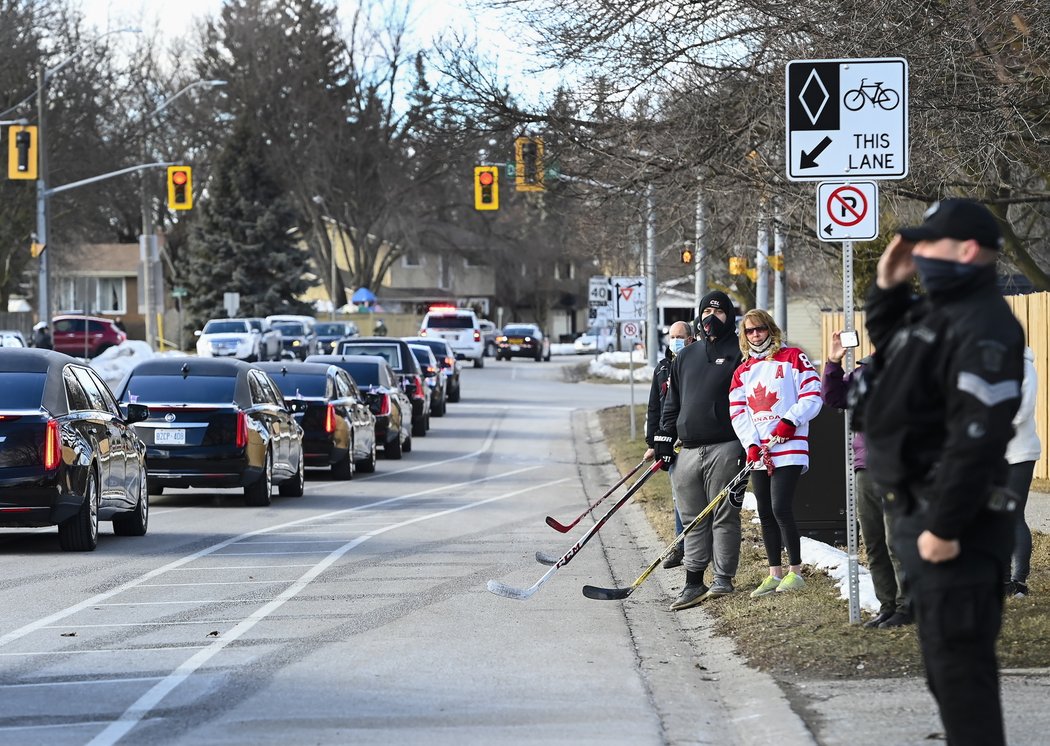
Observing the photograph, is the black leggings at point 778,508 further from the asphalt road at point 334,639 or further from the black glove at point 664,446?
the black glove at point 664,446

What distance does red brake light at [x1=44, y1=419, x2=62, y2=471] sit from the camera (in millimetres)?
13789

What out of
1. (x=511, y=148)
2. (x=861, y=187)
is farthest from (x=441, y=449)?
(x=861, y=187)

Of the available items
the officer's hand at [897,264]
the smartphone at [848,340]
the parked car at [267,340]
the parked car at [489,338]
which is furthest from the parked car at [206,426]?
the parked car at [489,338]

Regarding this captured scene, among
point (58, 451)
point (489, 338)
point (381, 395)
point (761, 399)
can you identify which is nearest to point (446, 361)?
point (381, 395)

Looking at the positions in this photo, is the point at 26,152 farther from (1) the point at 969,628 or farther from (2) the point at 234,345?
(1) the point at 969,628

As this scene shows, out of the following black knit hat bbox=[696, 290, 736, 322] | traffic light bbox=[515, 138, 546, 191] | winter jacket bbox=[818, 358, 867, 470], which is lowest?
winter jacket bbox=[818, 358, 867, 470]

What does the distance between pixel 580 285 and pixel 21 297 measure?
3759cm

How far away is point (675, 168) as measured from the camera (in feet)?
60.8

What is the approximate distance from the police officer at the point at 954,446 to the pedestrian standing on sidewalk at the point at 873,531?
425cm

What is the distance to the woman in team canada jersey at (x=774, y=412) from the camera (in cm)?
1076

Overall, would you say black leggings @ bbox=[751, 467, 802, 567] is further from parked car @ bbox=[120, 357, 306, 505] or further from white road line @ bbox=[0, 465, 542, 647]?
parked car @ bbox=[120, 357, 306, 505]

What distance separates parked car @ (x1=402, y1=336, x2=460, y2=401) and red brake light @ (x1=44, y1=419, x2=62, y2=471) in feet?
90.0

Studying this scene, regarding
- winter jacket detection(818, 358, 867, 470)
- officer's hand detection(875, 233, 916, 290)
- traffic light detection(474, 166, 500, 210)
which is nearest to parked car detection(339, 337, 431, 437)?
traffic light detection(474, 166, 500, 210)

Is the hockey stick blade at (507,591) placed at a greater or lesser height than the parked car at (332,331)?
lesser
